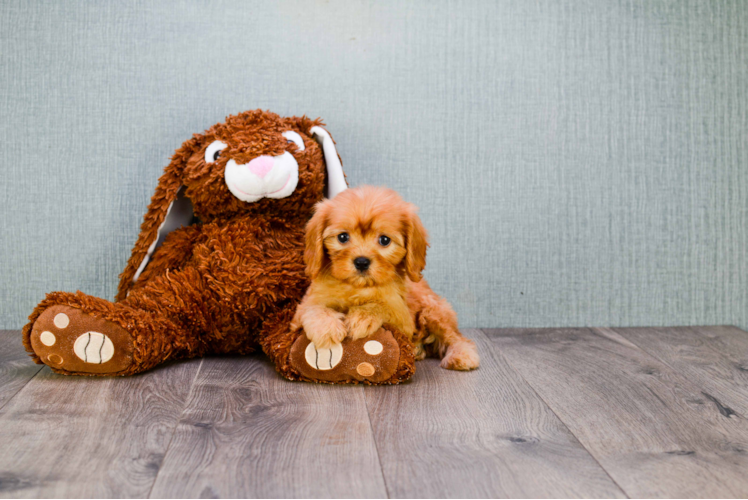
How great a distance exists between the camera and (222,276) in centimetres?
148

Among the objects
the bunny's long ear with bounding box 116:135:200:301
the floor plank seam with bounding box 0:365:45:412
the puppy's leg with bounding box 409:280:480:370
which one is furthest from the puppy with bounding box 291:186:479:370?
the floor plank seam with bounding box 0:365:45:412

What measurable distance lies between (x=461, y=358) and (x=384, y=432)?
0.44 meters

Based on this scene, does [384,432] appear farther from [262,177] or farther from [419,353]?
[262,177]

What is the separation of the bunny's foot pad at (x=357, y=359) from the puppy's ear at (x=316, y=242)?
171 millimetres

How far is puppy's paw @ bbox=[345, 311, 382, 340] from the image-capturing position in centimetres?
132

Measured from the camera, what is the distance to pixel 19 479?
91 cm

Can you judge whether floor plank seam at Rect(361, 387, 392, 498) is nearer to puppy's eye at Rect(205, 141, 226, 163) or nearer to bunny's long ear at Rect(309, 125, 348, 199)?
bunny's long ear at Rect(309, 125, 348, 199)

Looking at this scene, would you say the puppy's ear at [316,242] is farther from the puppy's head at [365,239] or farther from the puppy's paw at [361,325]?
the puppy's paw at [361,325]

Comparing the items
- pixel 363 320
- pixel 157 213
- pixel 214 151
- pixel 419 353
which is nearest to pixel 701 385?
pixel 419 353

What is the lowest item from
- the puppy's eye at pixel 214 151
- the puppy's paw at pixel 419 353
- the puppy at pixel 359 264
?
the puppy's paw at pixel 419 353

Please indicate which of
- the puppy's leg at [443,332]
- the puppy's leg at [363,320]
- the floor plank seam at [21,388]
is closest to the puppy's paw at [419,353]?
the puppy's leg at [443,332]

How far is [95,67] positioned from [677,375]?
70.5 inches

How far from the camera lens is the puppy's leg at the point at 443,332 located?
4.91 feet

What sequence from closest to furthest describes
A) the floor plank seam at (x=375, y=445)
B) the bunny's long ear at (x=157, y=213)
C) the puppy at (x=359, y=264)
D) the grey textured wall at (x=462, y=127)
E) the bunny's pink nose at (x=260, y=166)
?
the floor plank seam at (x=375, y=445) → the puppy at (x=359, y=264) → the bunny's pink nose at (x=260, y=166) → the bunny's long ear at (x=157, y=213) → the grey textured wall at (x=462, y=127)
